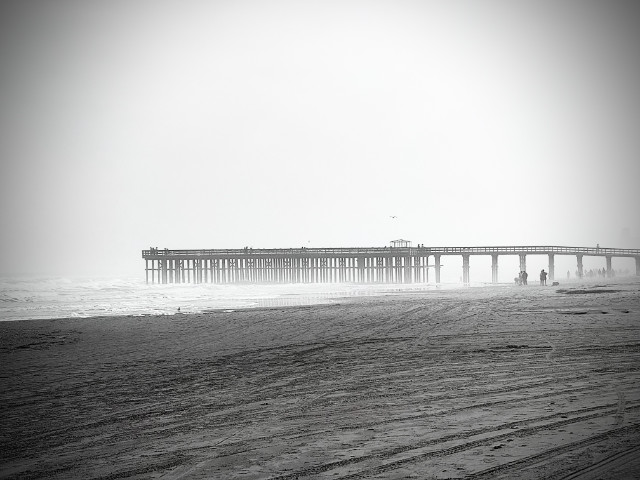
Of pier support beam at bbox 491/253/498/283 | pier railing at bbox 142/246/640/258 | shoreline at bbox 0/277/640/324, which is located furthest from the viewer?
pier railing at bbox 142/246/640/258

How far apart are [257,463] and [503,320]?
1300 cm

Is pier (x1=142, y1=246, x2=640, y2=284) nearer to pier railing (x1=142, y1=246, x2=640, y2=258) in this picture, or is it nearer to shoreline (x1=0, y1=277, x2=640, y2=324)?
pier railing (x1=142, y1=246, x2=640, y2=258)

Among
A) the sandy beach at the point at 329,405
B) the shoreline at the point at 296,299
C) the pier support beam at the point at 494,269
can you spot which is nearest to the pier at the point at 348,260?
the pier support beam at the point at 494,269

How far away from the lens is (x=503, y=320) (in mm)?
16938

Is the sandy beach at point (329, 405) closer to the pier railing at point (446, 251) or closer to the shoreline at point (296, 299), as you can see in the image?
the shoreline at point (296, 299)

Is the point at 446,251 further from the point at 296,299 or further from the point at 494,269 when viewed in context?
the point at 296,299

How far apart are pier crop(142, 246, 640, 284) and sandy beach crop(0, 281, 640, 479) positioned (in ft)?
193

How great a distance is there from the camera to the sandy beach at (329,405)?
4996 millimetres

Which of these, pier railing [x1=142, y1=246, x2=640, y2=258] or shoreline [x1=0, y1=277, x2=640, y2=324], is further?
pier railing [x1=142, y1=246, x2=640, y2=258]

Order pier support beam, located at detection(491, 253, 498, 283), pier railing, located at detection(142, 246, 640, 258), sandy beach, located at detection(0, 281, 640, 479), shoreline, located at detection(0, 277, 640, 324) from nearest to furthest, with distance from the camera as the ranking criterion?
sandy beach, located at detection(0, 281, 640, 479) → shoreline, located at detection(0, 277, 640, 324) → pier support beam, located at detection(491, 253, 498, 283) → pier railing, located at detection(142, 246, 640, 258)

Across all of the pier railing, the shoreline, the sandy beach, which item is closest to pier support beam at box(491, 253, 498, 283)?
the pier railing

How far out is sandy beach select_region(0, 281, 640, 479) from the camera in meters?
5.00

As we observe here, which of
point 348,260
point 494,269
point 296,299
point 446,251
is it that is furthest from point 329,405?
point 348,260

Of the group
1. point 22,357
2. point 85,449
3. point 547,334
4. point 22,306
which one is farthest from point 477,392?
point 22,306
